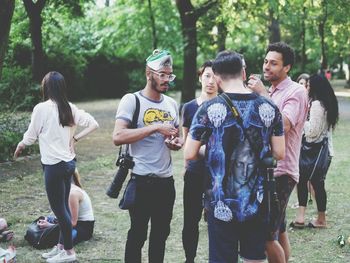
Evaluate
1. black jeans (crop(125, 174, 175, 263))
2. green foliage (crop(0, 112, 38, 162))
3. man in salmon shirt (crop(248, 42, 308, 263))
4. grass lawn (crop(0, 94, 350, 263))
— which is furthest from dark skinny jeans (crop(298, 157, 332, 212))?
green foliage (crop(0, 112, 38, 162))

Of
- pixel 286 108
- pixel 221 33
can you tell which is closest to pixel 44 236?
pixel 286 108

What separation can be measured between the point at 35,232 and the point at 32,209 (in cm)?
199

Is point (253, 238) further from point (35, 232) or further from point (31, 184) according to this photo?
point (31, 184)

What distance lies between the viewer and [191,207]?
551 cm

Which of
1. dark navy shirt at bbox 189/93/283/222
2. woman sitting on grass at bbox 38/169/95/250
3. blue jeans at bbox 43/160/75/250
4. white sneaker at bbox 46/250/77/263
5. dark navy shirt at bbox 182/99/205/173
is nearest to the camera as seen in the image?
dark navy shirt at bbox 189/93/283/222

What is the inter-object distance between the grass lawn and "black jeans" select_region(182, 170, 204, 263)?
0.57 metres

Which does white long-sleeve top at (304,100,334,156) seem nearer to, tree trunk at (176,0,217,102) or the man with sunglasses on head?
the man with sunglasses on head

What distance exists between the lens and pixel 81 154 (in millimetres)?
14023

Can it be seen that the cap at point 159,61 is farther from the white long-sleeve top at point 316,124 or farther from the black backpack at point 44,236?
the white long-sleeve top at point 316,124

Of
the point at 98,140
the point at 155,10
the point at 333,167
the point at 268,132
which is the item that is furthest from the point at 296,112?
the point at 155,10

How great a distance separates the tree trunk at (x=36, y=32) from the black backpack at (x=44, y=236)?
11679 mm

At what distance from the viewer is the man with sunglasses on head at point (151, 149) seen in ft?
15.3

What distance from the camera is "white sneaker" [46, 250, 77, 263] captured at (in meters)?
5.80

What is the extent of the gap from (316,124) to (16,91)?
8.51 meters
